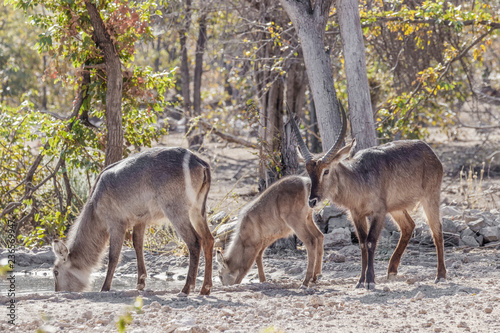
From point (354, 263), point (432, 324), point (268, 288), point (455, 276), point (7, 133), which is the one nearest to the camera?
point (432, 324)

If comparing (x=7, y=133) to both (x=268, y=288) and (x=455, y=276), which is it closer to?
(x=268, y=288)

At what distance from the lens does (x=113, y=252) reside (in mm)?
6598

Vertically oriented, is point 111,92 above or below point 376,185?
above

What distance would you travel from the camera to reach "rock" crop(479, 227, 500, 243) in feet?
29.4

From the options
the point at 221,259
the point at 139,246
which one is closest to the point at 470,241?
the point at 221,259

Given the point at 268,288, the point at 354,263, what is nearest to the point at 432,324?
the point at 268,288

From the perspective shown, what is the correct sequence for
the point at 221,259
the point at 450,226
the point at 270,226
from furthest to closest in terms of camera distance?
the point at 450,226, the point at 221,259, the point at 270,226

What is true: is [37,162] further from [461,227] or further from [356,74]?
[461,227]

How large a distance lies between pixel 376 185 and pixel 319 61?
8.97ft

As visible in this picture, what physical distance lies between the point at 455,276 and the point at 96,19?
18.9 ft

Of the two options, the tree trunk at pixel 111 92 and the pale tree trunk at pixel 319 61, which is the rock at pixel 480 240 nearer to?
the pale tree trunk at pixel 319 61

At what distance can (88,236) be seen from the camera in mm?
6961

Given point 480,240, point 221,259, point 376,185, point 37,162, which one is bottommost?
point 480,240

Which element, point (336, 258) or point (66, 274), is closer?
point (66, 274)
